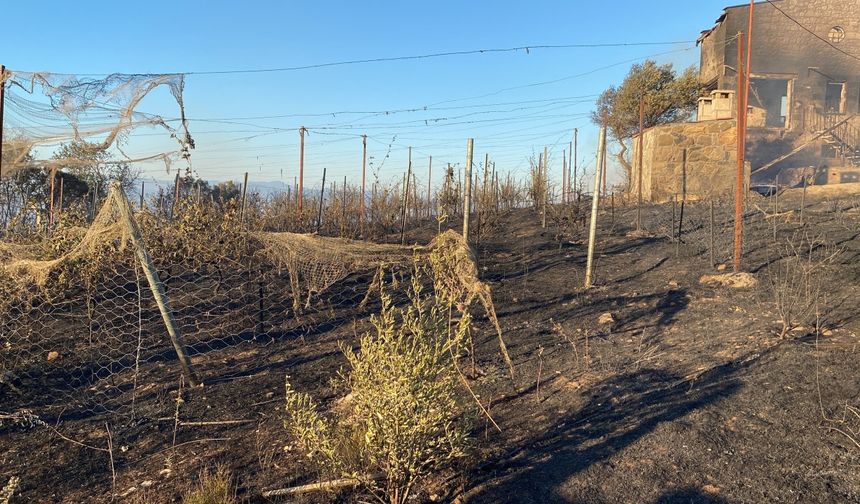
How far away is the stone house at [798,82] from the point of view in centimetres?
2048

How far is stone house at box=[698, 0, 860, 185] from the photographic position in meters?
20.5

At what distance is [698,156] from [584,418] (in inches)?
527

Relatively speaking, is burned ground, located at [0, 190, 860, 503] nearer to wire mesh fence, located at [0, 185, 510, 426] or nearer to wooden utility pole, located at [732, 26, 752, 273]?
wire mesh fence, located at [0, 185, 510, 426]

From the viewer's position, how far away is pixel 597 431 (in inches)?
119

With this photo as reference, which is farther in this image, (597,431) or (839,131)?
(839,131)

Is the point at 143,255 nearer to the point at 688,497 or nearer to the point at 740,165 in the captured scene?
the point at 688,497

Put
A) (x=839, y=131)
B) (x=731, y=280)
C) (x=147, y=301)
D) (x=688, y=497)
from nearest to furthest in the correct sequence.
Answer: (x=688, y=497)
(x=147, y=301)
(x=731, y=280)
(x=839, y=131)

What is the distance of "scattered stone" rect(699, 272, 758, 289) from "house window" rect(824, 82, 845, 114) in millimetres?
19923

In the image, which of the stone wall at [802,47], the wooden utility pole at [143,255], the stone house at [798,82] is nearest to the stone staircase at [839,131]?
the stone house at [798,82]

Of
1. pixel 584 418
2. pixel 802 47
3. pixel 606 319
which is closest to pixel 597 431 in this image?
pixel 584 418

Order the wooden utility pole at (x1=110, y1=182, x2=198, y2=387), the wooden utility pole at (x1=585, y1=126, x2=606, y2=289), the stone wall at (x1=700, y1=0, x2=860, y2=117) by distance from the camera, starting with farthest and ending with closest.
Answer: the stone wall at (x1=700, y1=0, x2=860, y2=117) < the wooden utility pole at (x1=585, y1=126, x2=606, y2=289) < the wooden utility pole at (x1=110, y1=182, x2=198, y2=387)

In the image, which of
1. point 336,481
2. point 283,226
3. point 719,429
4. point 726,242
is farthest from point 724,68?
point 336,481

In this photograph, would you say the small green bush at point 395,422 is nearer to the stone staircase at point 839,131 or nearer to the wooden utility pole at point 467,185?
the wooden utility pole at point 467,185

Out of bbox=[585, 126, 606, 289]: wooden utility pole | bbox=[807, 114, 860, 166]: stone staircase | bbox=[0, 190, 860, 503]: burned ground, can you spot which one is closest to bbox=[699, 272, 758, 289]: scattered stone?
bbox=[0, 190, 860, 503]: burned ground
